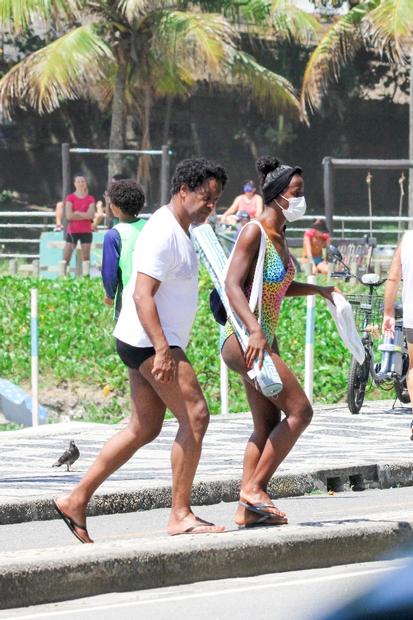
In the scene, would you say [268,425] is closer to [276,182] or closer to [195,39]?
[276,182]

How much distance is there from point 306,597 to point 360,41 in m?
33.0

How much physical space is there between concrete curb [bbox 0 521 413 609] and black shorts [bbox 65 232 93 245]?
61.8 ft

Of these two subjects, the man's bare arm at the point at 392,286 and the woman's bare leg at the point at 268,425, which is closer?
the woman's bare leg at the point at 268,425

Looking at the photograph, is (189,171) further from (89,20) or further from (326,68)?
(89,20)

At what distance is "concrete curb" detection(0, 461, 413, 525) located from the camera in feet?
32.1

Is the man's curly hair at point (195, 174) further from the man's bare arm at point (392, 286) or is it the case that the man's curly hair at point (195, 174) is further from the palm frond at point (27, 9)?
the palm frond at point (27, 9)

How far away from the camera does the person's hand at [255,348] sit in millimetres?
8344

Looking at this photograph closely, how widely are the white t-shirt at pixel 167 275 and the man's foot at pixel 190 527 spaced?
867mm

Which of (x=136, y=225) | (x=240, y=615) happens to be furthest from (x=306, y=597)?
(x=136, y=225)

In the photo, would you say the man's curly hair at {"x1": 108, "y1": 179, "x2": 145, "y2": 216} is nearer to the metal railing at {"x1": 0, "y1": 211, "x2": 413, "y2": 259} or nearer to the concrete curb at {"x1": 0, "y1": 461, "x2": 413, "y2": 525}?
the concrete curb at {"x1": 0, "y1": 461, "x2": 413, "y2": 525}

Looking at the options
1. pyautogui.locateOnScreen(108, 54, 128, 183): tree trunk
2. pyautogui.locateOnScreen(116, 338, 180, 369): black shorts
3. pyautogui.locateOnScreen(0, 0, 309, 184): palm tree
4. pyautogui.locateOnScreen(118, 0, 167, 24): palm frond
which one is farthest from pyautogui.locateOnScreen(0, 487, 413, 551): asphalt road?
pyautogui.locateOnScreen(108, 54, 128, 183): tree trunk

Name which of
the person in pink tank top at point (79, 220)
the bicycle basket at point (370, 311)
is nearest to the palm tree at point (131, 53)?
the person in pink tank top at point (79, 220)

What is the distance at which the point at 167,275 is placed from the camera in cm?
805

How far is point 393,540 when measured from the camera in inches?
338
